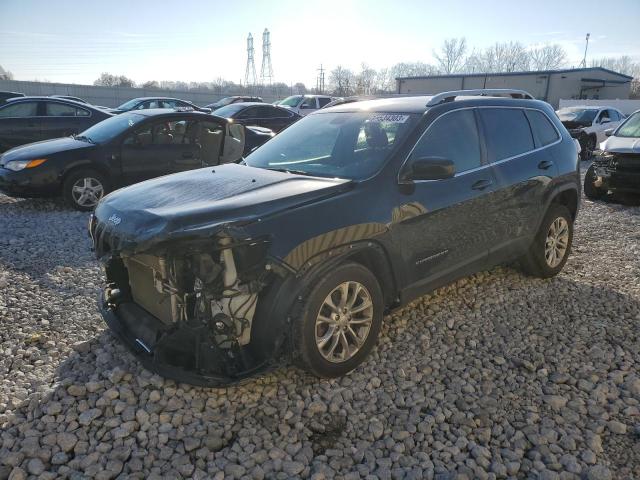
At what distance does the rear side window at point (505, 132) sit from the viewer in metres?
4.21

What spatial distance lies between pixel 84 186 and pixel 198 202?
5582mm

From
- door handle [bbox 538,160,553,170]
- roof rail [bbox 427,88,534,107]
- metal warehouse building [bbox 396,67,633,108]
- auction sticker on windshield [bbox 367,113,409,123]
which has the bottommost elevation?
door handle [bbox 538,160,553,170]

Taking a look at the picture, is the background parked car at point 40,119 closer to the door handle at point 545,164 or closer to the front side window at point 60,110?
the front side window at point 60,110

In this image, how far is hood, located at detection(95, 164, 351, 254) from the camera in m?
2.65

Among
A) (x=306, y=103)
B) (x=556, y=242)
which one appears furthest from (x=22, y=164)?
(x=306, y=103)

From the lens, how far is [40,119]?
36.1ft

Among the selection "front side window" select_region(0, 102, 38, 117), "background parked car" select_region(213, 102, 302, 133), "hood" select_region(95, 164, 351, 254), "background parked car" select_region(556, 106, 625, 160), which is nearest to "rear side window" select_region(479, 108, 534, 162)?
"hood" select_region(95, 164, 351, 254)

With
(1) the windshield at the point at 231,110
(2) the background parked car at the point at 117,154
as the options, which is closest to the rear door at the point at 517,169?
(2) the background parked car at the point at 117,154

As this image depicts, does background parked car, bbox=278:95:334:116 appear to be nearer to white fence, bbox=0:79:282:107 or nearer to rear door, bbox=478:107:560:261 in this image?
rear door, bbox=478:107:560:261

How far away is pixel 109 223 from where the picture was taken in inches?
118

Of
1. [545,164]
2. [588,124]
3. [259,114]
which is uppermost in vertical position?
[259,114]

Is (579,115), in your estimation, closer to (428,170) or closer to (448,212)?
(448,212)

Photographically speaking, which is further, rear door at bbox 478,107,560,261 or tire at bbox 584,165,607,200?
tire at bbox 584,165,607,200

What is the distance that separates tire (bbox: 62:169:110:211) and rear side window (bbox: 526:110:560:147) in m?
6.27
